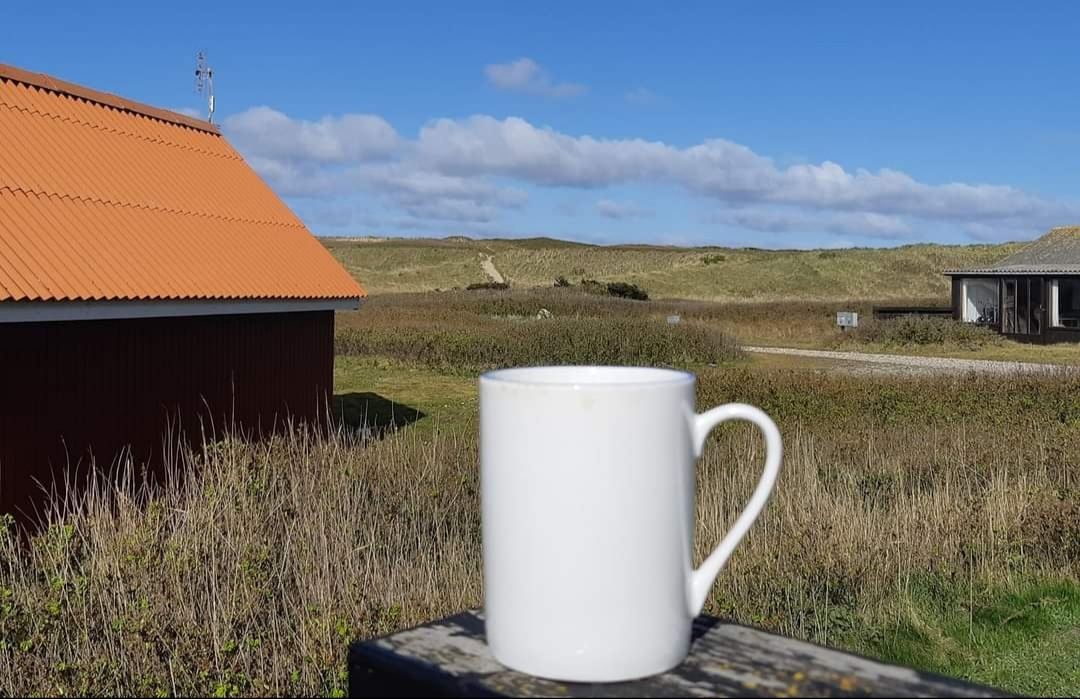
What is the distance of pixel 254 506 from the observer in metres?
6.42

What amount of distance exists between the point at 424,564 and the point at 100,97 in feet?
28.5

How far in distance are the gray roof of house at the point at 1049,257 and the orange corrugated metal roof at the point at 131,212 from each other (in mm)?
25660

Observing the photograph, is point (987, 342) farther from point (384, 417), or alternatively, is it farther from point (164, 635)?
point (164, 635)

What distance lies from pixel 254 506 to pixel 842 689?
214 inches

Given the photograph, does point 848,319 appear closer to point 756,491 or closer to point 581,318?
point 581,318

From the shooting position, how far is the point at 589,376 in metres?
1.90

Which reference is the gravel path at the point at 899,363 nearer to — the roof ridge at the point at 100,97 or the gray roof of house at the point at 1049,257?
the gray roof of house at the point at 1049,257

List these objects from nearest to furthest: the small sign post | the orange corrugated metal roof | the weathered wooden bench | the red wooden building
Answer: the weathered wooden bench, the red wooden building, the orange corrugated metal roof, the small sign post

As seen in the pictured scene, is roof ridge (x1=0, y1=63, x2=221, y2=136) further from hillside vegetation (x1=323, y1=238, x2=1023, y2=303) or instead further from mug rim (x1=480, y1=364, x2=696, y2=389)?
→ hillside vegetation (x1=323, y1=238, x2=1023, y2=303)

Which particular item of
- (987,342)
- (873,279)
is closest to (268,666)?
(987,342)

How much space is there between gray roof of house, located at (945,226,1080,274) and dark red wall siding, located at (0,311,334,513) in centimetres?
2620

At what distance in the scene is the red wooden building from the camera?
8273 mm

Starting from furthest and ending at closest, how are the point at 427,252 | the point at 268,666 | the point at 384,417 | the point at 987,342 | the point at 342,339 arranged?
the point at 427,252, the point at 987,342, the point at 342,339, the point at 384,417, the point at 268,666

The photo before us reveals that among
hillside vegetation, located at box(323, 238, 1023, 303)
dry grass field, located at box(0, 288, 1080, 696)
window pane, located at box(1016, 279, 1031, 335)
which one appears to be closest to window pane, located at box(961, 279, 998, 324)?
window pane, located at box(1016, 279, 1031, 335)
